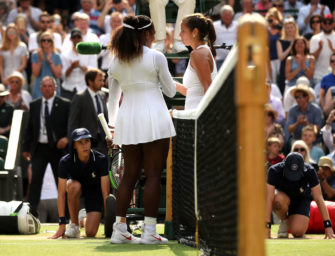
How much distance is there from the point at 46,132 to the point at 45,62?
8.24 feet

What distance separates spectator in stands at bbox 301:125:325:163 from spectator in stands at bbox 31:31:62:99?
4614 mm

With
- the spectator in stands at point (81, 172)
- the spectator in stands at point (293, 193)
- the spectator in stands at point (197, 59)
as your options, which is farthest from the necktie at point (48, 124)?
the spectator in stands at point (197, 59)

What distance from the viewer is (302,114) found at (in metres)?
14.2

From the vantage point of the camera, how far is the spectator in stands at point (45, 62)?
15.5 meters

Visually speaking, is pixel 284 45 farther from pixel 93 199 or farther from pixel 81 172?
pixel 81 172

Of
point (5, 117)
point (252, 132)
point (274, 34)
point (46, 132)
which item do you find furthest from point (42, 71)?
point (252, 132)

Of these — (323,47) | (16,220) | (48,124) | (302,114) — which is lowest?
(16,220)

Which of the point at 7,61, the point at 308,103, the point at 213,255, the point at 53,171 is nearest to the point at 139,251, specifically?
the point at 213,255

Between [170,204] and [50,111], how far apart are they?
19.1ft

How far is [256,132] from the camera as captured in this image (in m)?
3.62

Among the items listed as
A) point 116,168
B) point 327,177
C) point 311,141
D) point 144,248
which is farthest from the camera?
point 311,141

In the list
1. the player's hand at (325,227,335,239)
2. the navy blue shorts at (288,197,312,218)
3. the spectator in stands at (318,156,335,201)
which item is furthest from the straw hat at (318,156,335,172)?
the player's hand at (325,227,335,239)

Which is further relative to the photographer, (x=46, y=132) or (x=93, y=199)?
(x=46, y=132)

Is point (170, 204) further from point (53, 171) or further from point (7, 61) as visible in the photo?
point (7, 61)
